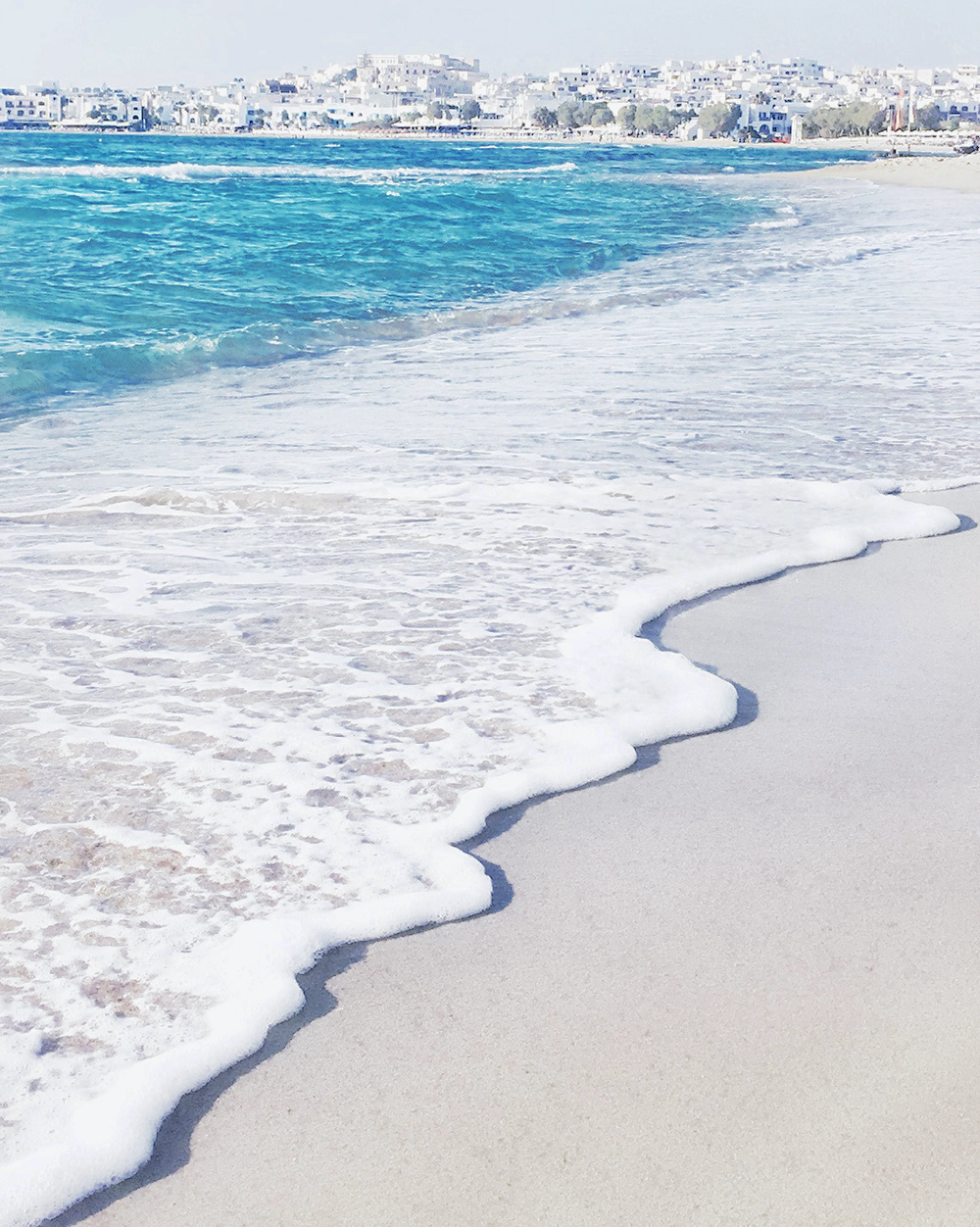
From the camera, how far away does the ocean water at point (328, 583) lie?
2.21 metres

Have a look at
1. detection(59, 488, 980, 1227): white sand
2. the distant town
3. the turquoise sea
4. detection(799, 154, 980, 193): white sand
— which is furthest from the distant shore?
detection(59, 488, 980, 1227): white sand

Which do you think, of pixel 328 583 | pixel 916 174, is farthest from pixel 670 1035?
pixel 916 174

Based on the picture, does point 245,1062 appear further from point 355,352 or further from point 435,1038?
point 355,352

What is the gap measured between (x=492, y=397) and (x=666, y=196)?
103ft

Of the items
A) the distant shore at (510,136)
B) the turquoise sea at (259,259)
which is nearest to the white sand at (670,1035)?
the turquoise sea at (259,259)

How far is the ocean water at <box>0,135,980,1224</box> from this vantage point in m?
2.21

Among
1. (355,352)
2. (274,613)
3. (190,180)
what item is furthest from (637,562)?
(190,180)

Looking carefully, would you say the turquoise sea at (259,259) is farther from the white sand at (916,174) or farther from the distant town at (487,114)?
the distant town at (487,114)

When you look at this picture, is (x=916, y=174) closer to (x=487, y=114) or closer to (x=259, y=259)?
(x=259, y=259)

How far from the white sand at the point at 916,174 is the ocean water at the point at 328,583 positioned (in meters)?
32.8

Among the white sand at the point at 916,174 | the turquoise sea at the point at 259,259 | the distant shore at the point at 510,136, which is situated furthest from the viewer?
the distant shore at the point at 510,136

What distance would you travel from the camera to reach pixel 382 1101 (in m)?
1.87

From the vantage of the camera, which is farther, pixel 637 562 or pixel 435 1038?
pixel 637 562

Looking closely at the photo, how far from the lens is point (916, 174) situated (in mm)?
49594
